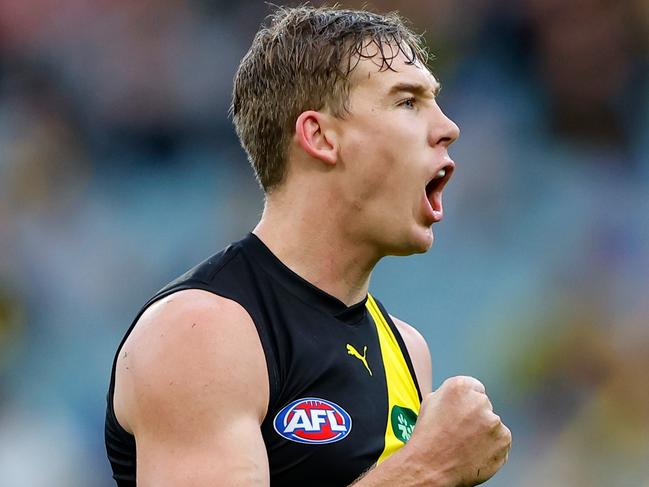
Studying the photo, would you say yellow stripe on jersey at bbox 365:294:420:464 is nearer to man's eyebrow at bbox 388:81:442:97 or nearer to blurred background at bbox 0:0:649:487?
man's eyebrow at bbox 388:81:442:97

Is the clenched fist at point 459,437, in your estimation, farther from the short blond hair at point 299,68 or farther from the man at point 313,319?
the short blond hair at point 299,68

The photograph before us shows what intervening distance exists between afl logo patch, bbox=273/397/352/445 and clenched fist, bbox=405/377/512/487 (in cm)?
20

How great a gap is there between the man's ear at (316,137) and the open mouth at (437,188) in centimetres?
31

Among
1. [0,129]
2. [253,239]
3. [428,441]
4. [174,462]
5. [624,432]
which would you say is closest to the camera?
[174,462]

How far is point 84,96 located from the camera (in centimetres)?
686

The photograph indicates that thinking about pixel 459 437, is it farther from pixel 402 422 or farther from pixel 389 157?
pixel 389 157

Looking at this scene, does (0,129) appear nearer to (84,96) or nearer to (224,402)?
(84,96)

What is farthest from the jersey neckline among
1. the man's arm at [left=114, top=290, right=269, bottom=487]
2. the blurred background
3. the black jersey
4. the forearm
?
the blurred background

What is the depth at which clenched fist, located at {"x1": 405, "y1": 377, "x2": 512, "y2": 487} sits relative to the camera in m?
2.78

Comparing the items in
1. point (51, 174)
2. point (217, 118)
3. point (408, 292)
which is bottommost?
point (408, 292)

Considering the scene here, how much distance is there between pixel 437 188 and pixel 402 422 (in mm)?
707

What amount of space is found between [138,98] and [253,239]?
408 centimetres

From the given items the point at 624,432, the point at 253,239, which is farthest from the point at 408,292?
the point at 253,239

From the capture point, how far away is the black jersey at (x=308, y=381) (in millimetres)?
2711
